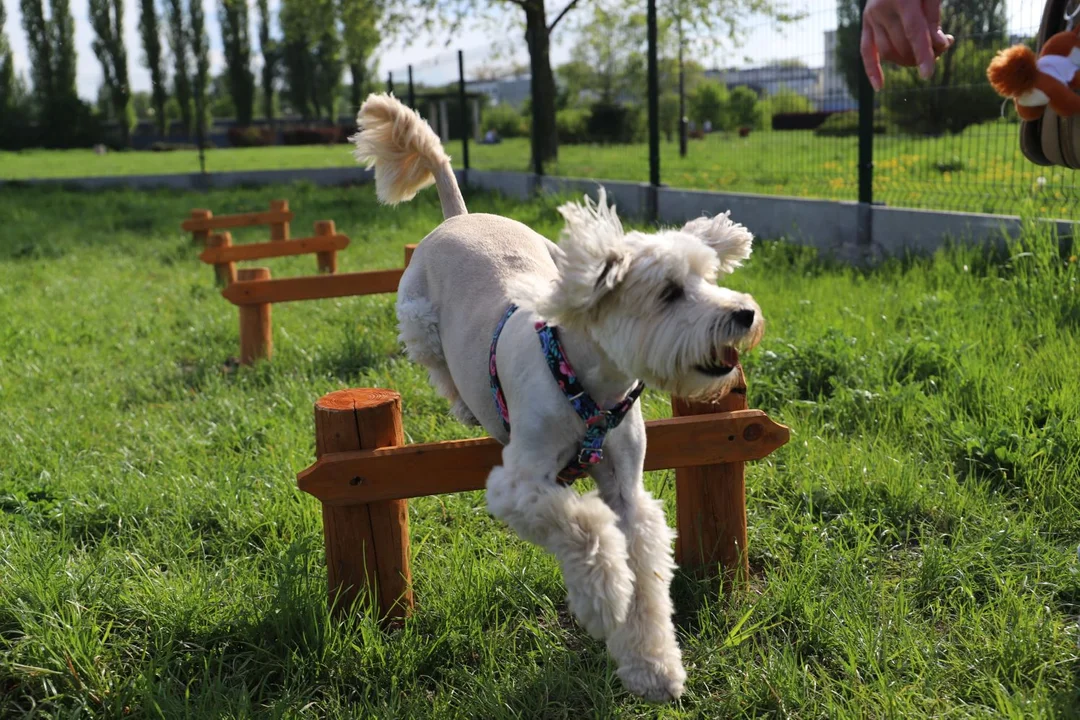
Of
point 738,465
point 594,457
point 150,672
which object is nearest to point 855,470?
point 738,465

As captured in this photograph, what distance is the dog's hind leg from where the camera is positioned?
3590 millimetres

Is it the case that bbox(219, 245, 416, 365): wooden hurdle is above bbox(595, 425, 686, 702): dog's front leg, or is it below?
above

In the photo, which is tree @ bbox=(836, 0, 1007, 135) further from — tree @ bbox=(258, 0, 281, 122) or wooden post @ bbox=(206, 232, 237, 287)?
tree @ bbox=(258, 0, 281, 122)

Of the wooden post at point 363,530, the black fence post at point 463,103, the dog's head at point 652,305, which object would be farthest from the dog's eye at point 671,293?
the black fence post at point 463,103

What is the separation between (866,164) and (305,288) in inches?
187

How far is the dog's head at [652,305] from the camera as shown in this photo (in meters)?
2.28

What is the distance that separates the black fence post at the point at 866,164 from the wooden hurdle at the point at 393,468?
17.2 feet

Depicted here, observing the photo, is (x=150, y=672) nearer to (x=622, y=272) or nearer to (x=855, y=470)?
(x=622, y=272)

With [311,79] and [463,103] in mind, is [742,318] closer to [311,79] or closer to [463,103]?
[463,103]

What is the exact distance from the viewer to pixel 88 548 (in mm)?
3424

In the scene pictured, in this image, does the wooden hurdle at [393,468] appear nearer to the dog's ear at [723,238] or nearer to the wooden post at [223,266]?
the dog's ear at [723,238]

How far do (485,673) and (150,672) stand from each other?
95cm

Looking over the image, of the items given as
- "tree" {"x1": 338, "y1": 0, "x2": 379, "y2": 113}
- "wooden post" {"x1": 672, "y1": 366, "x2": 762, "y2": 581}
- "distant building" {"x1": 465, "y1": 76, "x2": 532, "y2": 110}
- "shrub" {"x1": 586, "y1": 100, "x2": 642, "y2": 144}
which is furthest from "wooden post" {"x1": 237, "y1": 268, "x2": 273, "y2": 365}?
"distant building" {"x1": 465, "y1": 76, "x2": 532, "y2": 110}

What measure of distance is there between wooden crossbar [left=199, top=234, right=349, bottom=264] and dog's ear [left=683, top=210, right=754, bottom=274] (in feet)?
19.4
